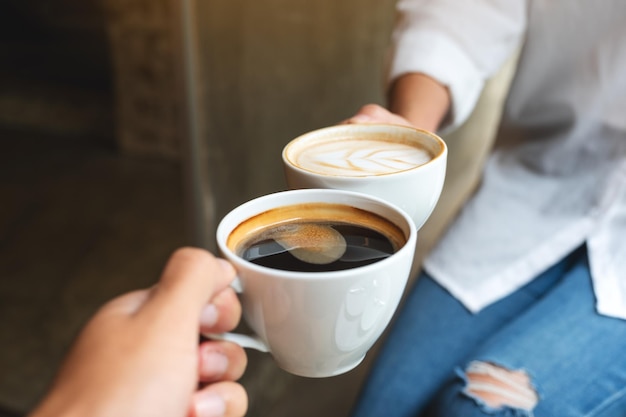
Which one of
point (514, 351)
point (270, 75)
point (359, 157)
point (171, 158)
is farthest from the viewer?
point (171, 158)

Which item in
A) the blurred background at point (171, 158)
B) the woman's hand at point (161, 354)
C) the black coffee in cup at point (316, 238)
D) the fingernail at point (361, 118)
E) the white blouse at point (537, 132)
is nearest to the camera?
the woman's hand at point (161, 354)

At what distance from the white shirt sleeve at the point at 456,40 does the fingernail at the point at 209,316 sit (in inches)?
24.1

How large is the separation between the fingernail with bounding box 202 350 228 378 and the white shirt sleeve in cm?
62

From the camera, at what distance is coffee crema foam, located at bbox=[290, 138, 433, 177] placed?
2.03 ft

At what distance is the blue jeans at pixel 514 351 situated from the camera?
81 cm

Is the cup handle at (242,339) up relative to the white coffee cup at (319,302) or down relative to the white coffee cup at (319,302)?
down

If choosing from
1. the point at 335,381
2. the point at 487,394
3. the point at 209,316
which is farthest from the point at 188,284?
the point at 335,381

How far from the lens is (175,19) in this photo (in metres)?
1.68

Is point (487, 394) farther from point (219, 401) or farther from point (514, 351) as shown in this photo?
point (219, 401)

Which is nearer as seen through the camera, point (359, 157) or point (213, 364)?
point (213, 364)

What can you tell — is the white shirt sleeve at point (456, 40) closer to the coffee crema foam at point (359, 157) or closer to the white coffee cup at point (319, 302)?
the coffee crema foam at point (359, 157)

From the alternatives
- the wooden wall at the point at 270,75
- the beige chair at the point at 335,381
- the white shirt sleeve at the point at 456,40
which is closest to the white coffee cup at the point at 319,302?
the white shirt sleeve at the point at 456,40

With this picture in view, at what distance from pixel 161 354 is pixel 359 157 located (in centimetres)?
33

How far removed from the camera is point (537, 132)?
42.7 inches
